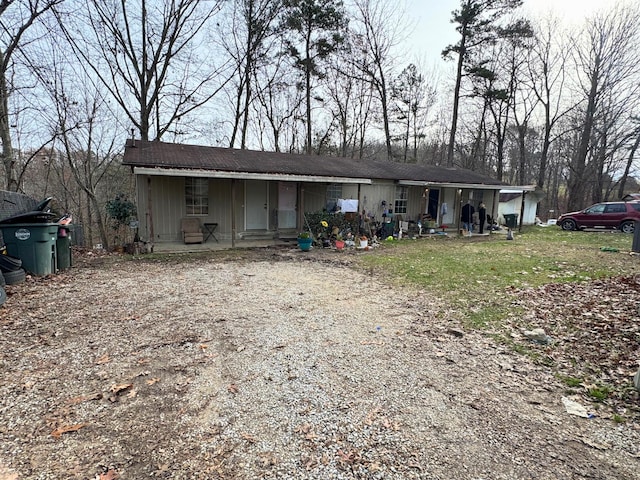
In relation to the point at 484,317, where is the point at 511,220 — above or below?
above

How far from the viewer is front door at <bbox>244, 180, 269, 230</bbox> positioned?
1169 centimetres

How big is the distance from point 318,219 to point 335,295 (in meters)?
5.86

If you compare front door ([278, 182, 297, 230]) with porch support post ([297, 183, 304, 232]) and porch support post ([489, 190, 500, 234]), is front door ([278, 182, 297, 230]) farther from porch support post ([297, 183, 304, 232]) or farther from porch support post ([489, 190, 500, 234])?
porch support post ([489, 190, 500, 234])

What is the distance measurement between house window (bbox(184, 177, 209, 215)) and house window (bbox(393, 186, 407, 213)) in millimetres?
8204

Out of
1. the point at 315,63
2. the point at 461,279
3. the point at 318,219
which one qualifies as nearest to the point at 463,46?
the point at 315,63

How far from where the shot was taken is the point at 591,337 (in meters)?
3.94

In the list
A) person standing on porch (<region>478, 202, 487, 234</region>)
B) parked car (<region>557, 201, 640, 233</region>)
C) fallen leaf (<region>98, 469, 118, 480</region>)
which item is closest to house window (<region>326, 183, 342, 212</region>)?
person standing on porch (<region>478, 202, 487, 234</region>)

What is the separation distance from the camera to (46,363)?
3.21 m

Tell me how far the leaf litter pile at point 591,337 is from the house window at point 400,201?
9284mm

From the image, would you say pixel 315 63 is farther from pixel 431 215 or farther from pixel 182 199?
pixel 182 199

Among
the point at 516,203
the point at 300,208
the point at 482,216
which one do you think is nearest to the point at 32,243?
the point at 300,208

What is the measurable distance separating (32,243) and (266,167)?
7.09 metres

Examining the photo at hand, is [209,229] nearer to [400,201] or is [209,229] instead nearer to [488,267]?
[488,267]

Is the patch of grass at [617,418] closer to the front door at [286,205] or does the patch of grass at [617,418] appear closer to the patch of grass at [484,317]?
the patch of grass at [484,317]
